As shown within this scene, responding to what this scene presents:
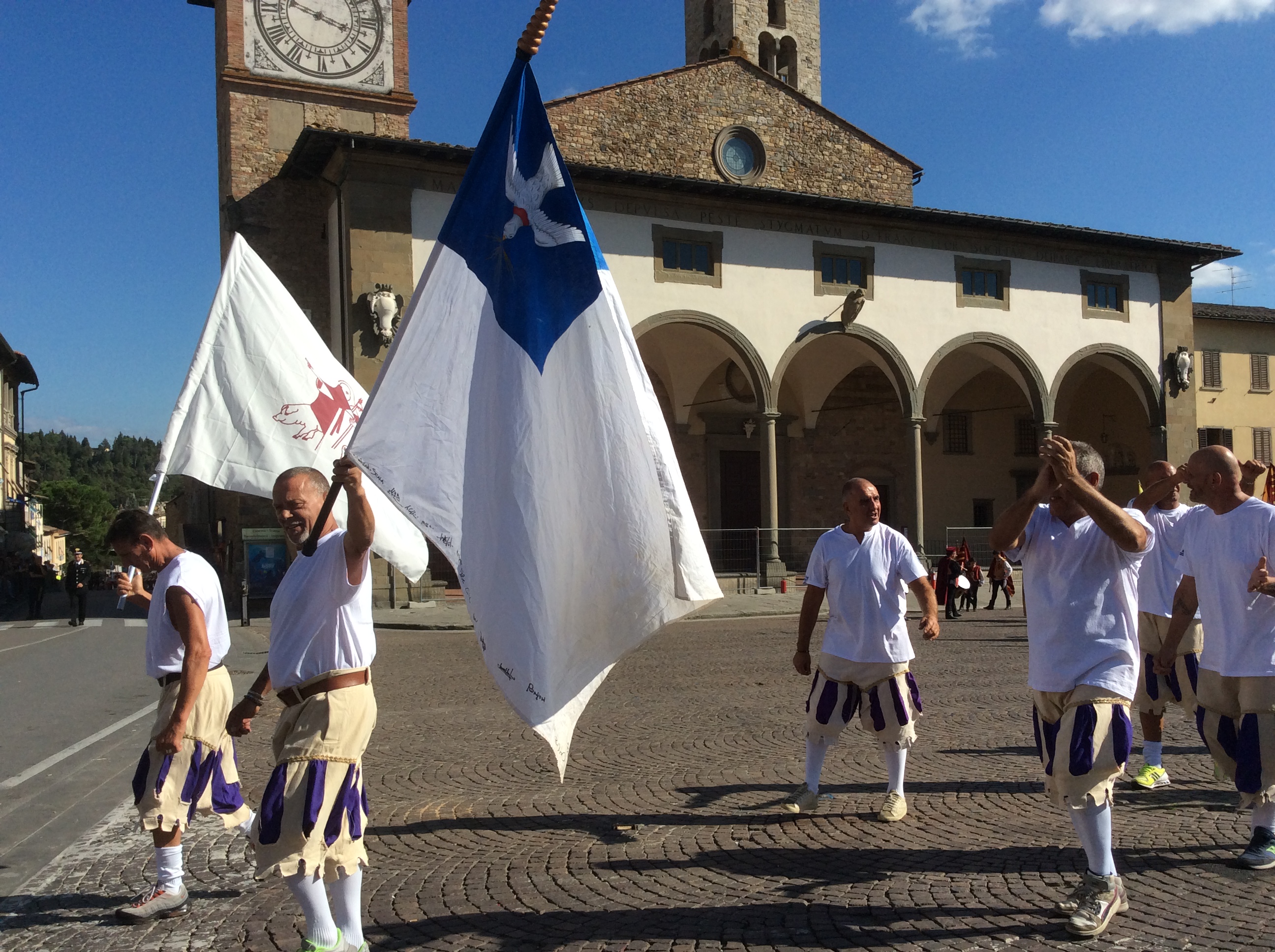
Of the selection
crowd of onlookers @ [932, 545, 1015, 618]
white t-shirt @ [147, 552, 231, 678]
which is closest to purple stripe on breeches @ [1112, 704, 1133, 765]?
white t-shirt @ [147, 552, 231, 678]

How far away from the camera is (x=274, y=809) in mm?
3549

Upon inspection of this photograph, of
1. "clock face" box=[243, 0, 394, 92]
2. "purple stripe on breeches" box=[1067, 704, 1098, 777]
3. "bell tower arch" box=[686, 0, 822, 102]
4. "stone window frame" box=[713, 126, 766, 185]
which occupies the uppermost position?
"bell tower arch" box=[686, 0, 822, 102]

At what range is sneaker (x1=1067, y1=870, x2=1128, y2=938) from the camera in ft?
12.7

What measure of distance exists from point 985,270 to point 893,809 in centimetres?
2640

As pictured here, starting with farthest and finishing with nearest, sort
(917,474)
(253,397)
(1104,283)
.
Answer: (1104,283)
(917,474)
(253,397)

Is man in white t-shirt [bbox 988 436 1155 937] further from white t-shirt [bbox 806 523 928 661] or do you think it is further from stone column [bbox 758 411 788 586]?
stone column [bbox 758 411 788 586]

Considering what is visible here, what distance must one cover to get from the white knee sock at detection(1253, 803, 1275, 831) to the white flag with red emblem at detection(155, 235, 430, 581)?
4366mm

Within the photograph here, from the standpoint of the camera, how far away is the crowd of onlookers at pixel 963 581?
2091 centimetres

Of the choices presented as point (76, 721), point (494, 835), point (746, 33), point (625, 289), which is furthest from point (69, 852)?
point (746, 33)

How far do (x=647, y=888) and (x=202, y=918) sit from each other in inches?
69.9

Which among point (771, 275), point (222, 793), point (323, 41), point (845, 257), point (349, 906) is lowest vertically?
point (349, 906)

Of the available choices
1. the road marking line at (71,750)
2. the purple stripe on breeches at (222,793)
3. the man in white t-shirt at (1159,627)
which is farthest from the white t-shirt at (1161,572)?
the road marking line at (71,750)

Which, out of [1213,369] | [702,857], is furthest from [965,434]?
[702,857]

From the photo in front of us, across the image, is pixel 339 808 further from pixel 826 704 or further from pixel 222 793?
pixel 826 704
